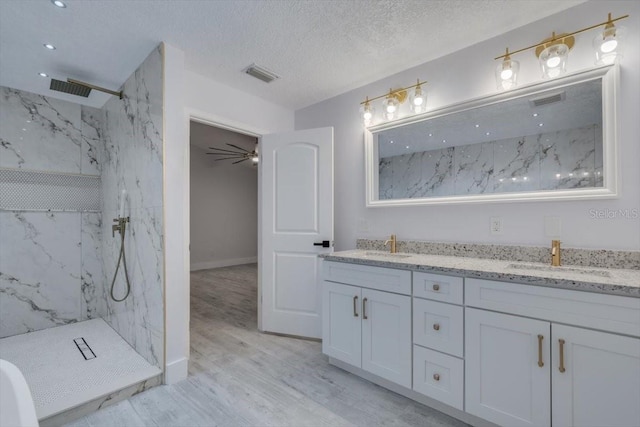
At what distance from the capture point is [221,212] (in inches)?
282

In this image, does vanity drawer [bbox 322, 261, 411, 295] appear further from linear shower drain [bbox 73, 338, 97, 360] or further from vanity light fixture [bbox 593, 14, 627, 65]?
linear shower drain [bbox 73, 338, 97, 360]

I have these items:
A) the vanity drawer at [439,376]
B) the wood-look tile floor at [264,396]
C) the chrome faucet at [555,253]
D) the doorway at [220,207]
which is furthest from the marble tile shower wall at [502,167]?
the doorway at [220,207]

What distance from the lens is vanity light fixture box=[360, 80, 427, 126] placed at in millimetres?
2385

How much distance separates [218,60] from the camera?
2404 millimetres

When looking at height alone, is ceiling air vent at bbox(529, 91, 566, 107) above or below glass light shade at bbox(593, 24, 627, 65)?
below

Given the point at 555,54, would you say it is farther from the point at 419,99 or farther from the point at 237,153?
the point at 237,153

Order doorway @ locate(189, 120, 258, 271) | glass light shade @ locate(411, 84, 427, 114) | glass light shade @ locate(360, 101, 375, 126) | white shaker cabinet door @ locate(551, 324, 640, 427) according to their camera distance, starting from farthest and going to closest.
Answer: doorway @ locate(189, 120, 258, 271) → glass light shade @ locate(360, 101, 375, 126) → glass light shade @ locate(411, 84, 427, 114) → white shaker cabinet door @ locate(551, 324, 640, 427)

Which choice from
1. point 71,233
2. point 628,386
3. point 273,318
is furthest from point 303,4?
point 71,233

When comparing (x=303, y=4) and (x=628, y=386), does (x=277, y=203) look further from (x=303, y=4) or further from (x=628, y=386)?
(x=628, y=386)

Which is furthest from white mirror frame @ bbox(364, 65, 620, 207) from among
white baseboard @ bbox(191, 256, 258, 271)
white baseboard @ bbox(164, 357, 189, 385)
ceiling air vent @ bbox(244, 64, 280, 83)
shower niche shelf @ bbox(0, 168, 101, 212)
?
white baseboard @ bbox(191, 256, 258, 271)

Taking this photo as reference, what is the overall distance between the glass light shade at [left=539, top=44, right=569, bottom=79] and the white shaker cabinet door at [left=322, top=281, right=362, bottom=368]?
72.8 inches

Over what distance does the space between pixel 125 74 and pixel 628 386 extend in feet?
12.5

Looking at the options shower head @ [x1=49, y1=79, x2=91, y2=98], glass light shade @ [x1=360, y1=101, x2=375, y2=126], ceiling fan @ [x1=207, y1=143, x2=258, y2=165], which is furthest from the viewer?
ceiling fan @ [x1=207, y1=143, x2=258, y2=165]

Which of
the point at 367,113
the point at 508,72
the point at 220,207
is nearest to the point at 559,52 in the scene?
the point at 508,72
